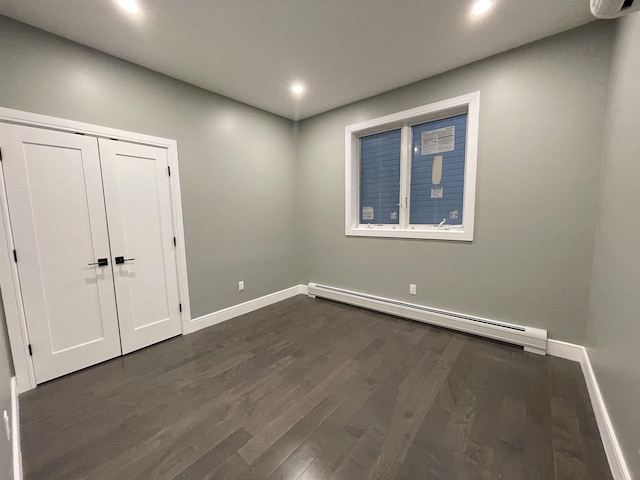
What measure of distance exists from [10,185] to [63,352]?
143 cm

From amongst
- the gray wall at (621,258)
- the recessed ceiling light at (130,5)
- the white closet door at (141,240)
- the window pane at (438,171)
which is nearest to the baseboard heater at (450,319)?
the gray wall at (621,258)

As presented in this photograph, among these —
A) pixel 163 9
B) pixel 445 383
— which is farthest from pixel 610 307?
pixel 163 9

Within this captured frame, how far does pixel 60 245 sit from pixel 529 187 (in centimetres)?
427

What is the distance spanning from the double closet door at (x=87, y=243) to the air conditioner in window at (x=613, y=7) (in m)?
3.24

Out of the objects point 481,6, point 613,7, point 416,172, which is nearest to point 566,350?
point 416,172

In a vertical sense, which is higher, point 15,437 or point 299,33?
point 299,33

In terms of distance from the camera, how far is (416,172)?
3279 mm

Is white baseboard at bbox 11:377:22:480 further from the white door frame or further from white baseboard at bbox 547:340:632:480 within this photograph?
white baseboard at bbox 547:340:632:480

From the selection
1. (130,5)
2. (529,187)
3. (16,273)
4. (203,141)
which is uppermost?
(130,5)

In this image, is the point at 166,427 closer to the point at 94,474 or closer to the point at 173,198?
the point at 94,474

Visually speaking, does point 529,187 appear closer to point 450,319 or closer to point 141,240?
point 450,319

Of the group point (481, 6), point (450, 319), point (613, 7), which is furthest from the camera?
point (450, 319)

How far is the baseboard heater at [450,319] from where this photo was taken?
2.44 metres

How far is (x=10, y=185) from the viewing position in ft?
6.41
